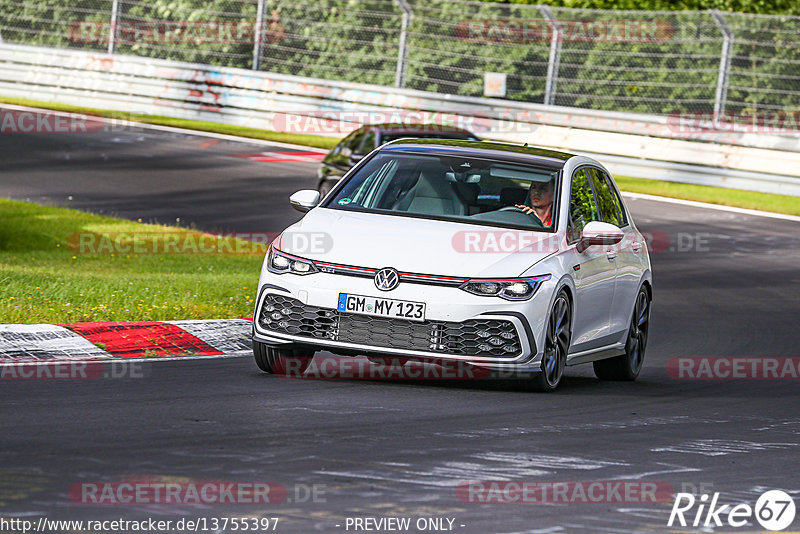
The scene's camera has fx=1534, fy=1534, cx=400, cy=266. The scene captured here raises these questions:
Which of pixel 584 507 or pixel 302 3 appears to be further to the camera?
pixel 302 3

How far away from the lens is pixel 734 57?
86.8 ft

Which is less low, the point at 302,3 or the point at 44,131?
the point at 302,3

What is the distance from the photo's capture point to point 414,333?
29.7 feet

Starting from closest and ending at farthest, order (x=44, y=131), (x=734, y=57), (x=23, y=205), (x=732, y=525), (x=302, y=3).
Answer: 1. (x=732, y=525)
2. (x=23, y=205)
3. (x=734, y=57)
4. (x=44, y=131)
5. (x=302, y=3)

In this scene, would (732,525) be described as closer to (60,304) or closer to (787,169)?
(60,304)

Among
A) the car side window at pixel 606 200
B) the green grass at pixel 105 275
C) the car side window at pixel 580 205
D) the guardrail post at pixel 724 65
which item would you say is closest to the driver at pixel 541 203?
the car side window at pixel 580 205

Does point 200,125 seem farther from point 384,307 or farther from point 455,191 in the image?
point 384,307

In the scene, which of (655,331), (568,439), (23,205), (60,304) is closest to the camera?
(568,439)

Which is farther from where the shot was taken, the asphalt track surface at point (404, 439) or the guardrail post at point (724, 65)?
the guardrail post at point (724, 65)

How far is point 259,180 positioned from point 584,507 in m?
18.0

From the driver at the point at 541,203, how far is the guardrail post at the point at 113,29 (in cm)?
2379

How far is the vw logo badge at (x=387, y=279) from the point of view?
9.04m

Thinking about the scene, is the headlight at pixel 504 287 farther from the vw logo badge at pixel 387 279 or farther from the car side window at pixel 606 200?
the car side window at pixel 606 200

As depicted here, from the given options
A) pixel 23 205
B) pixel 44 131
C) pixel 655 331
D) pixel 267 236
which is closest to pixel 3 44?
pixel 44 131
